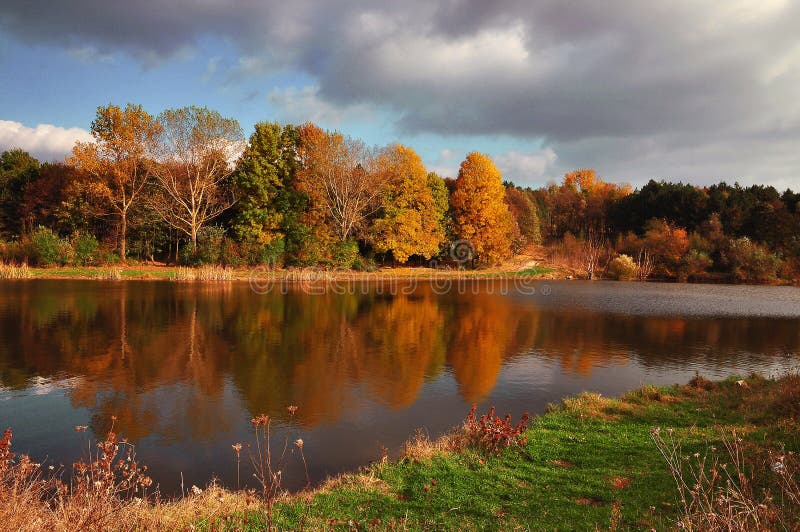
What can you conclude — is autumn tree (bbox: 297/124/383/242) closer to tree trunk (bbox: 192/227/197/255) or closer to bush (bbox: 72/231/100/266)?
tree trunk (bbox: 192/227/197/255)

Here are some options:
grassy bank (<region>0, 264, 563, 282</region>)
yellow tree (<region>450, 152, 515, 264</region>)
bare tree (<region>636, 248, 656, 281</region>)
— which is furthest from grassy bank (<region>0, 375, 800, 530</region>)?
bare tree (<region>636, 248, 656, 281</region>)

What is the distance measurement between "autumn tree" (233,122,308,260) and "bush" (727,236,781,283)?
41.3 meters

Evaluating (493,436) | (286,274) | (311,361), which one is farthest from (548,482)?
(286,274)

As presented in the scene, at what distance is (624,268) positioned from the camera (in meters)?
48.2

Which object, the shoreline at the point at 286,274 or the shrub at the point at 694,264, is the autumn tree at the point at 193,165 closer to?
the shoreline at the point at 286,274

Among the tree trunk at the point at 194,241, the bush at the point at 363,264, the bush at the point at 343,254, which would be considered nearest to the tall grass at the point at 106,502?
the tree trunk at the point at 194,241

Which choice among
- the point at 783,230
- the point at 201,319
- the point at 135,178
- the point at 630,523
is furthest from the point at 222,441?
the point at 783,230

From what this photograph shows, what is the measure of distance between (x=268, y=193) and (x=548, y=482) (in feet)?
126

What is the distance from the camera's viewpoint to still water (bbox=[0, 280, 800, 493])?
8445 mm

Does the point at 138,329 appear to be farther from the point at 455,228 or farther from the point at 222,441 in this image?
the point at 455,228

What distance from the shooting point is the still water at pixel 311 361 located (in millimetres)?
8445

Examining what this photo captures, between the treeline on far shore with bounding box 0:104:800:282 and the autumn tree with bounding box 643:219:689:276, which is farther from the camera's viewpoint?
the autumn tree with bounding box 643:219:689:276

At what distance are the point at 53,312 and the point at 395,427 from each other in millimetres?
17555

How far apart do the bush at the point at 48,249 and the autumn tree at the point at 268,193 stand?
12.3 m
